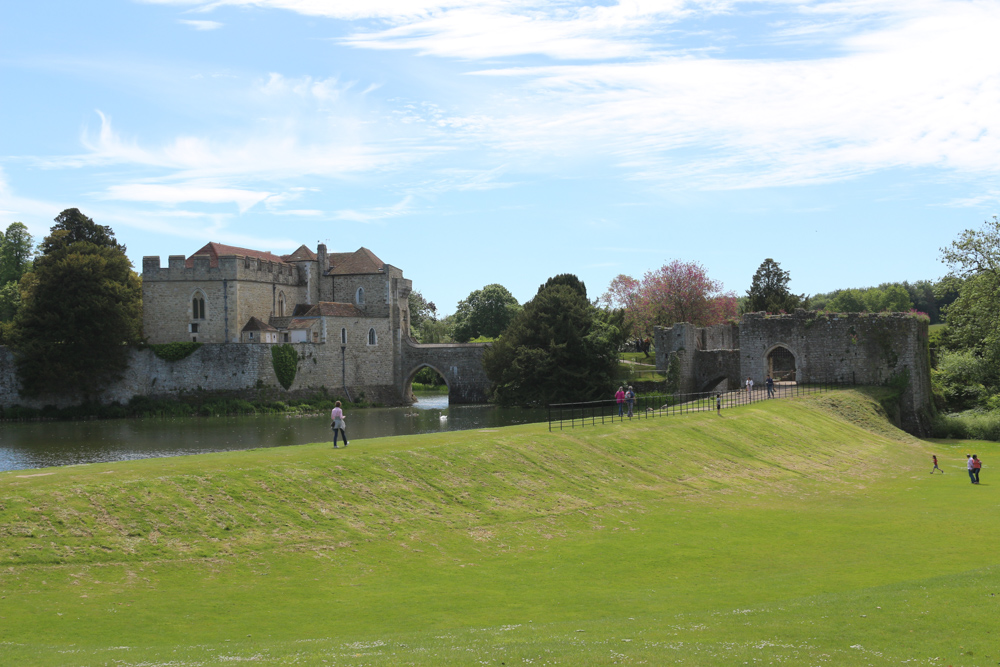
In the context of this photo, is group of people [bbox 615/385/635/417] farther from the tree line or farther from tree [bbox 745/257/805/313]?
tree [bbox 745/257/805/313]

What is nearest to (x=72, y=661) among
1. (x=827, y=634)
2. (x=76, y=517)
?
(x=76, y=517)

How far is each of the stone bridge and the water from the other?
14.5ft

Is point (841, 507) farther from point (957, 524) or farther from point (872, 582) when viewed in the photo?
point (872, 582)

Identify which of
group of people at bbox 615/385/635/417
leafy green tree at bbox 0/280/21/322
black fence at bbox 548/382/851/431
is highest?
leafy green tree at bbox 0/280/21/322

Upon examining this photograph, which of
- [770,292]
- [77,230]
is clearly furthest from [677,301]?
[77,230]

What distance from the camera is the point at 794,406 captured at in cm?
4341

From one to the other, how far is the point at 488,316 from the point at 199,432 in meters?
60.0

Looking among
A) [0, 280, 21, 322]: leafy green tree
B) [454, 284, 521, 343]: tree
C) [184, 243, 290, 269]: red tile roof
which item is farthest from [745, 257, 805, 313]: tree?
[0, 280, 21, 322]: leafy green tree

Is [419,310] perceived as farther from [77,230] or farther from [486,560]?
[486,560]

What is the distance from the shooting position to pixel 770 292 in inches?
3701

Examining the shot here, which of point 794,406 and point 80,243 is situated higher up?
point 80,243

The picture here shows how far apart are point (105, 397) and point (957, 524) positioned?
59281 mm

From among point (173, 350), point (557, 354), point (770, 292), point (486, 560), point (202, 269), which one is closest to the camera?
point (486, 560)

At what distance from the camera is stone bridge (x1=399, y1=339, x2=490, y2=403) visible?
243ft
